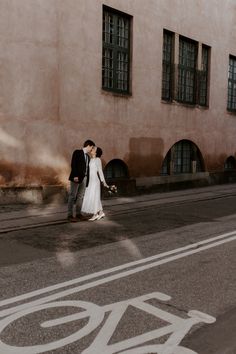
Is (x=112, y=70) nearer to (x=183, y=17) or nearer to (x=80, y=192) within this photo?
(x=183, y=17)

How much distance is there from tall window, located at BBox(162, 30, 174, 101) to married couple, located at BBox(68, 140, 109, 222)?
693cm

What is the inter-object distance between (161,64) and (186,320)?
12.4 meters

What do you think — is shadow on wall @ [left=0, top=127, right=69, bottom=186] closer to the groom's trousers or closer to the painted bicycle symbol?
the groom's trousers

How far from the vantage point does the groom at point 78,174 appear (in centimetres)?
998

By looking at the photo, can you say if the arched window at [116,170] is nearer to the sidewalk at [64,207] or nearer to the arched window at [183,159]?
the sidewalk at [64,207]

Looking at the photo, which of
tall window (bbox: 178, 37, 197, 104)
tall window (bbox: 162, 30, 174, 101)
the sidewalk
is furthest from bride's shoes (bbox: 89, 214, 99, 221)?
tall window (bbox: 178, 37, 197, 104)

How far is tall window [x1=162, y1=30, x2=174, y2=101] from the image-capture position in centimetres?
1616

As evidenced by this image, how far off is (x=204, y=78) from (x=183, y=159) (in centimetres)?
366

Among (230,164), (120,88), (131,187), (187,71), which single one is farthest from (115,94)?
(230,164)

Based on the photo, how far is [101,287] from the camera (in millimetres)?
5543

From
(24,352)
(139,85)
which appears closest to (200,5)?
(139,85)

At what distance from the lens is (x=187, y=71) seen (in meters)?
17.5

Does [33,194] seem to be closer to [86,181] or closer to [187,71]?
[86,181]

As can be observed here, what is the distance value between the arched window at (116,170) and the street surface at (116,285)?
3.99 m
